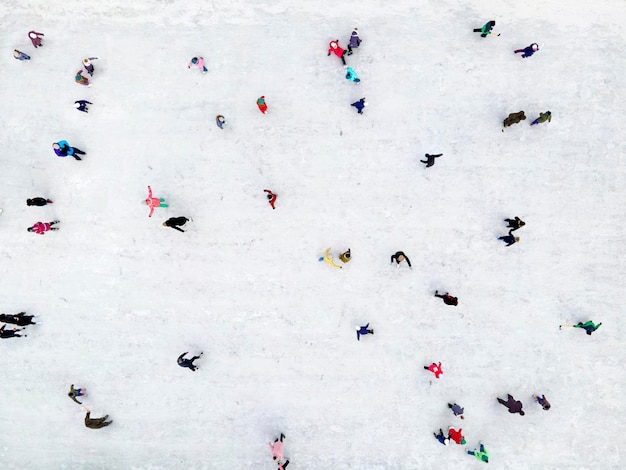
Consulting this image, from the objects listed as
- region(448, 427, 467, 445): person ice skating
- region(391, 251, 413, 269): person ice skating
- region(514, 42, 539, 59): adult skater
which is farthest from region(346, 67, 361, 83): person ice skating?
region(448, 427, 467, 445): person ice skating

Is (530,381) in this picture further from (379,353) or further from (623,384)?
(379,353)

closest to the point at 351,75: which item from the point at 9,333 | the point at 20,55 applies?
the point at 20,55

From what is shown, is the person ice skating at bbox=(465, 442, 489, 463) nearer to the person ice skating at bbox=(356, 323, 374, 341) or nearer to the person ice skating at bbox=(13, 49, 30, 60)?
the person ice skating at bbox=(356, 323, 374, 341)

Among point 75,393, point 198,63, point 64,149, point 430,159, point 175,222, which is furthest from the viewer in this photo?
point 75,393

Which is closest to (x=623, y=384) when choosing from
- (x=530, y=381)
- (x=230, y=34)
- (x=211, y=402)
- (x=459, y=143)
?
(x=530, y=381)

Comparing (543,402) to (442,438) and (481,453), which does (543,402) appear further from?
(442,438)

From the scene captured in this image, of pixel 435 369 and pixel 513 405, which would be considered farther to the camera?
pixel 435 369
